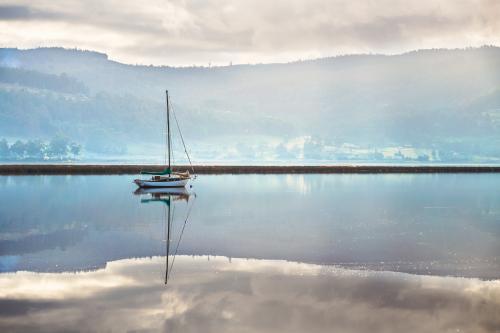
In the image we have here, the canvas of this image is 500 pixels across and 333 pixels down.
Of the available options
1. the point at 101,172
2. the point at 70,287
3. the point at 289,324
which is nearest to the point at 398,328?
the point at 289,324

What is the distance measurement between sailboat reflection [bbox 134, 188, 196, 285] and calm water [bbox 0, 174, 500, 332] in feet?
0.75


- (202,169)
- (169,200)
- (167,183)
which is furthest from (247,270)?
(202,169)

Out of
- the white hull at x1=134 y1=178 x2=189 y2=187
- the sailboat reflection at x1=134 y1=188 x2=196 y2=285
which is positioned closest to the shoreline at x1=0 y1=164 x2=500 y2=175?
the white hull at x1=134 y1=178 x2=189 y2=187

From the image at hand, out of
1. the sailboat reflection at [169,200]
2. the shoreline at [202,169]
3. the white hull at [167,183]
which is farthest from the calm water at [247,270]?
the shoreline at [202,169]

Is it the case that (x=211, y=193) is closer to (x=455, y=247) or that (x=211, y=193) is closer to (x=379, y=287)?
(x=455, y=247)

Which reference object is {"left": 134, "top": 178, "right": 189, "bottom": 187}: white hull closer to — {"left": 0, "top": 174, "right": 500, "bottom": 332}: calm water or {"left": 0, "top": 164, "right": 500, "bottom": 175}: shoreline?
{"left": 0, "top": 174, "right": 500, "bottom": 332}: calm water

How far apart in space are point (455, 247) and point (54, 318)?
17.3m

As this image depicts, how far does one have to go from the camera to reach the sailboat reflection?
2628 cm

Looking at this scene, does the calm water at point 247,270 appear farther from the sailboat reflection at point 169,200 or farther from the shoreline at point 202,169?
the shoreline at point 202,169

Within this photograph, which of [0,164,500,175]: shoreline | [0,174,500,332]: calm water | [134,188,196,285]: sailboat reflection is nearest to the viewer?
[0,174,500,332]: calm water

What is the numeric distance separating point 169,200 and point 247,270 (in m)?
30.3

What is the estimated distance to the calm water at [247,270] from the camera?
55.1 feet

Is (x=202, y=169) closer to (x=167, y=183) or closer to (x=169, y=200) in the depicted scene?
(x=167, y=183)

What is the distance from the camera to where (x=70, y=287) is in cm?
1986
